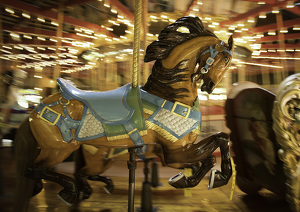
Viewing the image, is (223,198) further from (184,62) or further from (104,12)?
(104,12)

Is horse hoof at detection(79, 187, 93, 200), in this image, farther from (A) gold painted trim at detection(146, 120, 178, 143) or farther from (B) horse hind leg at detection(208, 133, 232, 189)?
(B) horse hind leg at detection(208, 133, 232, 189)

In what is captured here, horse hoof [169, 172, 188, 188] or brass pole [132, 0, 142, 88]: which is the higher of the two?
brass pole [132, 0, 142, 88]

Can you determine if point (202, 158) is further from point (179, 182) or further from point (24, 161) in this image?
point (24, 161)

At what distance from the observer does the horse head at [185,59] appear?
1.65 meters

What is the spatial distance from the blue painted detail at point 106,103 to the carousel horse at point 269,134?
3.25ft

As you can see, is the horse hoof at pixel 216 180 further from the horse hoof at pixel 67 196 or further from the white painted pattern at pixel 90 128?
the horse hoof at pixel 67 196

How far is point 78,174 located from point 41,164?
0.68 meters

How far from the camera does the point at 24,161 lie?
66.0 inches

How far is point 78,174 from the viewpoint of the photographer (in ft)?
7.25

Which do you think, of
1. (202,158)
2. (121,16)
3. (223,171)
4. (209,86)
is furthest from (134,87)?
(121,16)

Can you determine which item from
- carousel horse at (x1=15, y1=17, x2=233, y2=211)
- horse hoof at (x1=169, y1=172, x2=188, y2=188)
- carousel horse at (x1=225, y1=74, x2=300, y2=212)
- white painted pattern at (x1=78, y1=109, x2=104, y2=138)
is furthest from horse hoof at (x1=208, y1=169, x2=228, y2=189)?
white painted pattern at (x1=78, y1=109, x2=104, y2=138)

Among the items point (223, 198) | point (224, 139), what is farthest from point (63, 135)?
point (223, 198)

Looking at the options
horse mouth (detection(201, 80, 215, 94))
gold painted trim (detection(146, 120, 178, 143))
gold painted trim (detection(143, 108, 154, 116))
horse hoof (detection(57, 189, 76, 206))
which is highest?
horse mouth (detection(201, 80, 215, 94))

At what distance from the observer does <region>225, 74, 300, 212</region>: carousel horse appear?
1690 millimetres
